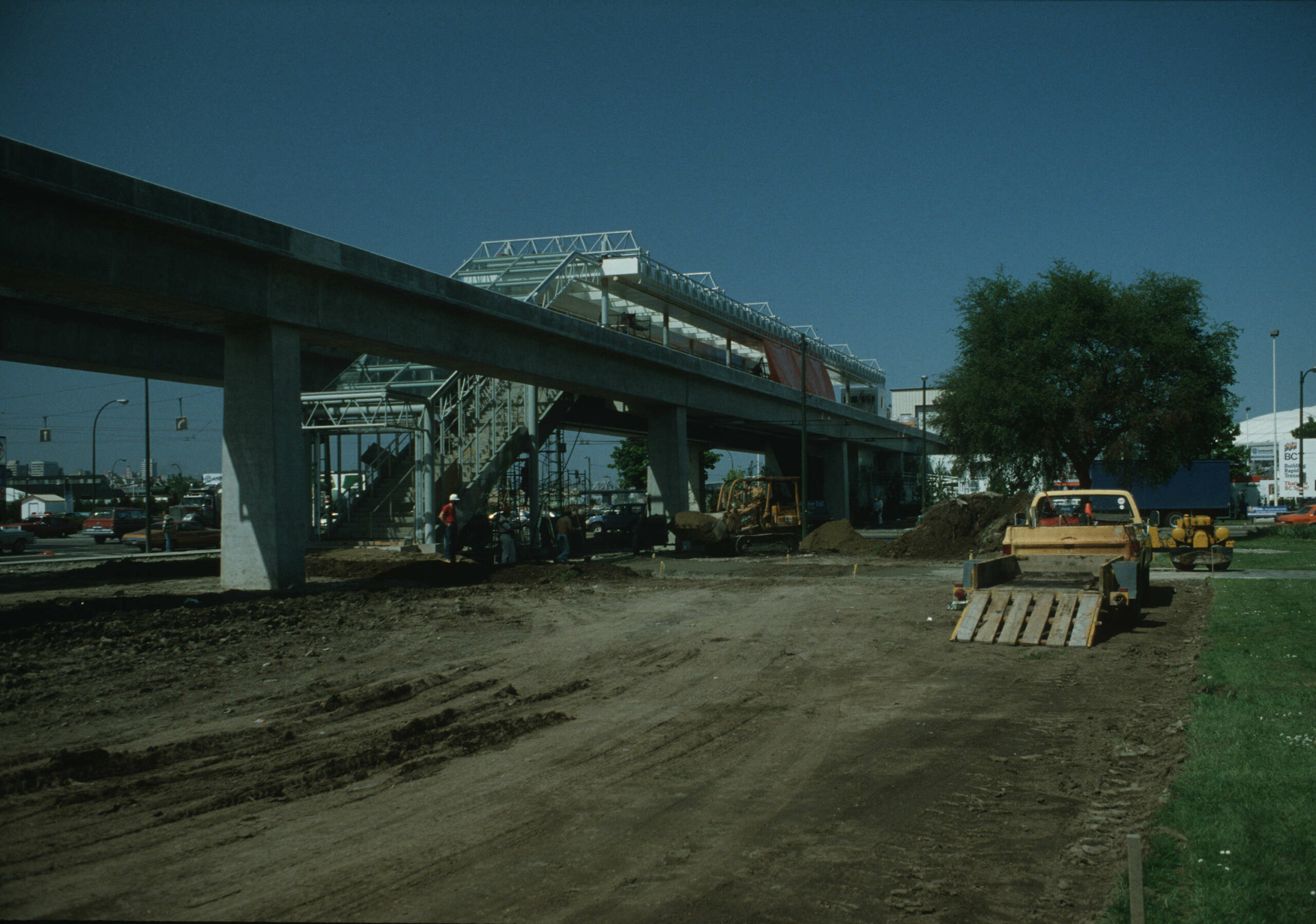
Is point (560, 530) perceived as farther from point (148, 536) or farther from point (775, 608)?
point (148, 536)

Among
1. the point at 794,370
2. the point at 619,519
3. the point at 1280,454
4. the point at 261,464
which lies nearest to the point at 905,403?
the point at 1280,454

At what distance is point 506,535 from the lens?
2888cm

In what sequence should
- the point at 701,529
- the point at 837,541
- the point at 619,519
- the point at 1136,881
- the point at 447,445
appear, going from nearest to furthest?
the point at 1136,881
the point at 701,529
the point at 447,445
the point at 837,541
the point at 619,519

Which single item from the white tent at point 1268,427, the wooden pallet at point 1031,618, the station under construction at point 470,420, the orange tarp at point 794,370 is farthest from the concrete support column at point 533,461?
the white tent at point 1268,427

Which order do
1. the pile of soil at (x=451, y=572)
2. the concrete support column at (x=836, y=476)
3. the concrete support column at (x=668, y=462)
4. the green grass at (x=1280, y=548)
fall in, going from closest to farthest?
the pile of soil at (x=451, y=572)
the green grass at (x=1280, y=548)
the concrete support column at (x=668, y=462)
the concrete support column at (x=836, y=476)

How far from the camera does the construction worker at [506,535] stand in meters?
28.6

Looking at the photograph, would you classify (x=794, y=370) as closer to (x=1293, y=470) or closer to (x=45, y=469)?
(x=1293, y=470)

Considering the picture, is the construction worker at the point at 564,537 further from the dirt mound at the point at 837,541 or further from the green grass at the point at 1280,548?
the green grass at the point at 1280,548

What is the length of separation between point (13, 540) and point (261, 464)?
31.4m

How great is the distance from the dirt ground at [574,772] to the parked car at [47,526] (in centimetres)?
5335

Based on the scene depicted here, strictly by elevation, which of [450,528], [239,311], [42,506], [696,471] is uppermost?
[239,311]

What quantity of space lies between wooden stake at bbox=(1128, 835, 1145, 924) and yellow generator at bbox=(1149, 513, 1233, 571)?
2272cm

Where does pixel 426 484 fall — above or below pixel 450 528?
above

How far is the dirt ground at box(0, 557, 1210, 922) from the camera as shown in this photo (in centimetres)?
496
